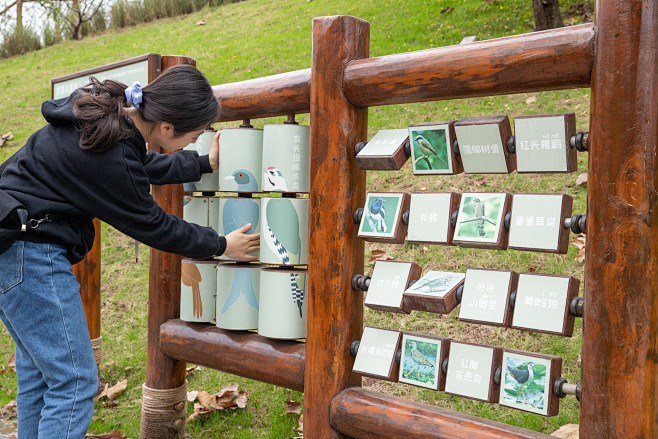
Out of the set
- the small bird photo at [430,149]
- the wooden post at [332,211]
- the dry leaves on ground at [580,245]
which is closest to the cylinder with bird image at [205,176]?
the wooden post at [332,211]

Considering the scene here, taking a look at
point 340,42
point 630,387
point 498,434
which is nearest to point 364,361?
point 498,434

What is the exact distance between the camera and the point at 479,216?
5.91 ft

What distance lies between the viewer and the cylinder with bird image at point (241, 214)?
2.44 metres

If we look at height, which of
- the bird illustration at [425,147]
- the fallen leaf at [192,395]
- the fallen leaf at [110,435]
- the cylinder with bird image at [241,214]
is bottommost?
the fallen leaf at [110,435]

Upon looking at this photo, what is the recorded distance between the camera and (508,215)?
1762 millimetres

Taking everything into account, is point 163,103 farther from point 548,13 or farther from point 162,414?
point 548,13

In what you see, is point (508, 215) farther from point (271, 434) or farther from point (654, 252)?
point (271, 434)

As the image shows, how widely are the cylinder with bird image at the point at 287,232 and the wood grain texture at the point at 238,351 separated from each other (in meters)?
0.32

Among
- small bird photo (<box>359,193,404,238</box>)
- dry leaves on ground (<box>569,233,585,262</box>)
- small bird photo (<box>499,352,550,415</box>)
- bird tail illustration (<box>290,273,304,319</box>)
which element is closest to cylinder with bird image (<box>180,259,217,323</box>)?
bird tail illustration (<box>290,273,304,319</box>)

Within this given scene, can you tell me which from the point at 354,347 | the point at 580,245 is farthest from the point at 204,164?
the point at 580,245

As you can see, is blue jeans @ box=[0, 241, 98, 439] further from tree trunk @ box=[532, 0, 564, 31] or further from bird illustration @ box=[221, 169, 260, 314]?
tree trunk @ box=[532, 0, 564, 31]

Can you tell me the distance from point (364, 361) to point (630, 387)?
80cm

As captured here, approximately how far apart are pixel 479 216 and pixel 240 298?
3.40ft

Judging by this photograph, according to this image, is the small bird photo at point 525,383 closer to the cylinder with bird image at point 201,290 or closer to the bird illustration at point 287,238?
the bird illustration at point 287,238
